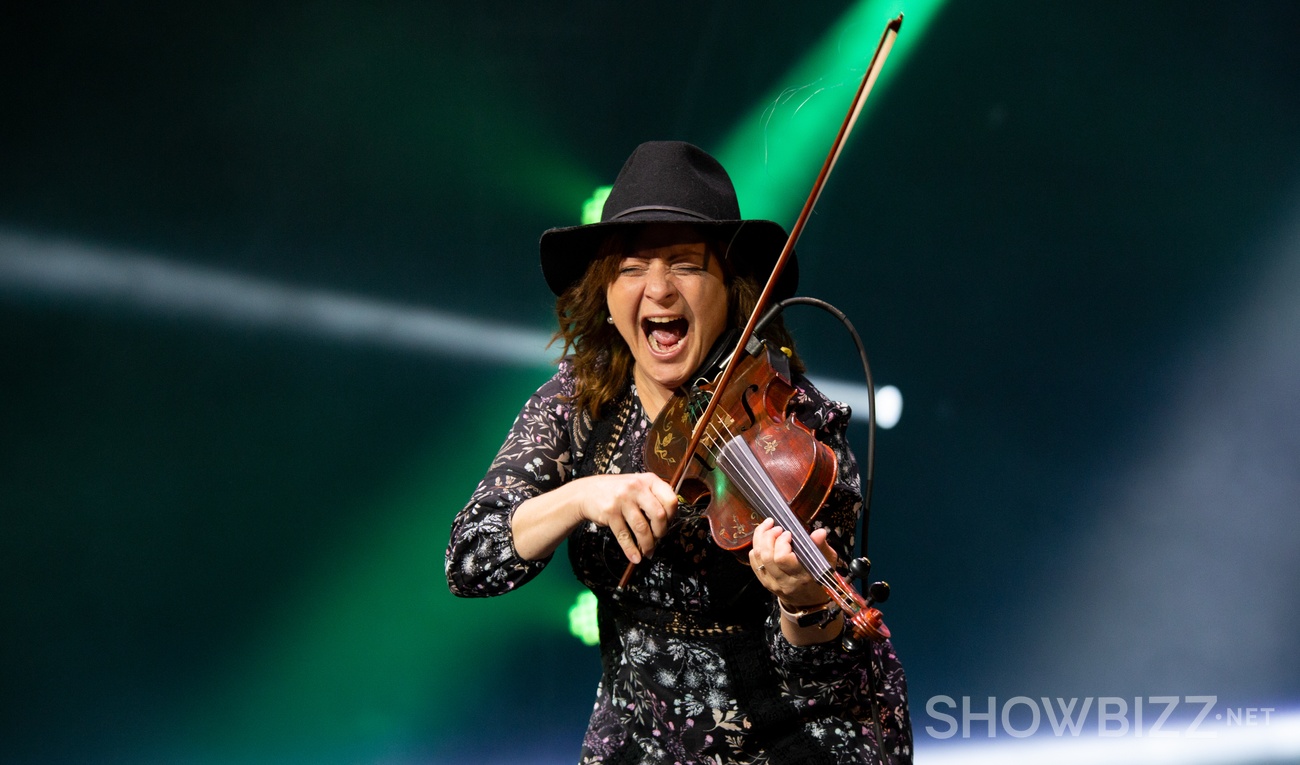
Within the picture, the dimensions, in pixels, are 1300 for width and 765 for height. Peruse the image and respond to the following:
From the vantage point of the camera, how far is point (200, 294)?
2848 mm

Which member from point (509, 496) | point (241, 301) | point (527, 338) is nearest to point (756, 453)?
point (509, 496)

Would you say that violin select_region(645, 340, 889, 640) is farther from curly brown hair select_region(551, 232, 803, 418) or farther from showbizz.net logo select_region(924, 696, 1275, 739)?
showbizz.net logo select_region(924, 696, 1275, 739)

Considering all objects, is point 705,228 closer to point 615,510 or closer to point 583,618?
point 615,510

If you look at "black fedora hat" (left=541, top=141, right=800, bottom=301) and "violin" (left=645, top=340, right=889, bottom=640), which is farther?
"black fedora hat" (left=541, top=141, right=800, bottom=301)

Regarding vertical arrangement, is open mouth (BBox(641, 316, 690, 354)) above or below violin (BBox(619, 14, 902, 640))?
above

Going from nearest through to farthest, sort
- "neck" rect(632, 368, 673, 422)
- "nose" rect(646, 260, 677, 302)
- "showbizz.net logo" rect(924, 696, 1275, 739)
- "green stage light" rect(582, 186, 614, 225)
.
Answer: "nose" rect(646, 260, 677, 302) → "neck" rect(632, 368, 673, 422) → "green stage light" rect(582, 186, 614, 225) → "showbizz.net logo" rect(924, 696, 1275, 739)

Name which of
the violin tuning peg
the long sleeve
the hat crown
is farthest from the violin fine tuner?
the hat crown

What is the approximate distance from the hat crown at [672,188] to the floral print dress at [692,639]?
30 centimetres

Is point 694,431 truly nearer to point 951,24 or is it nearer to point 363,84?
point 363,84

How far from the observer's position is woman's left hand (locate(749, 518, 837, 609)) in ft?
3.69

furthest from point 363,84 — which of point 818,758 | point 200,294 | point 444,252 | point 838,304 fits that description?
point 818,758

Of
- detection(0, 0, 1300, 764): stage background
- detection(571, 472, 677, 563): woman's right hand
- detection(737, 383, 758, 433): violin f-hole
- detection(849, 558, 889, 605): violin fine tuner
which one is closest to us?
detection(849, 558, 889, 605): violin fine tuner

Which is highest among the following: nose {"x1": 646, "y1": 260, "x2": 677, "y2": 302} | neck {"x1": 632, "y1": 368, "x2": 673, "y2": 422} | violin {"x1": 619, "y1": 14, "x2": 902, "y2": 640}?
nose {"x1": 646, "y1": 260, "x2": 677, "y2": 302}

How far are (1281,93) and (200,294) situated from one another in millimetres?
3168
